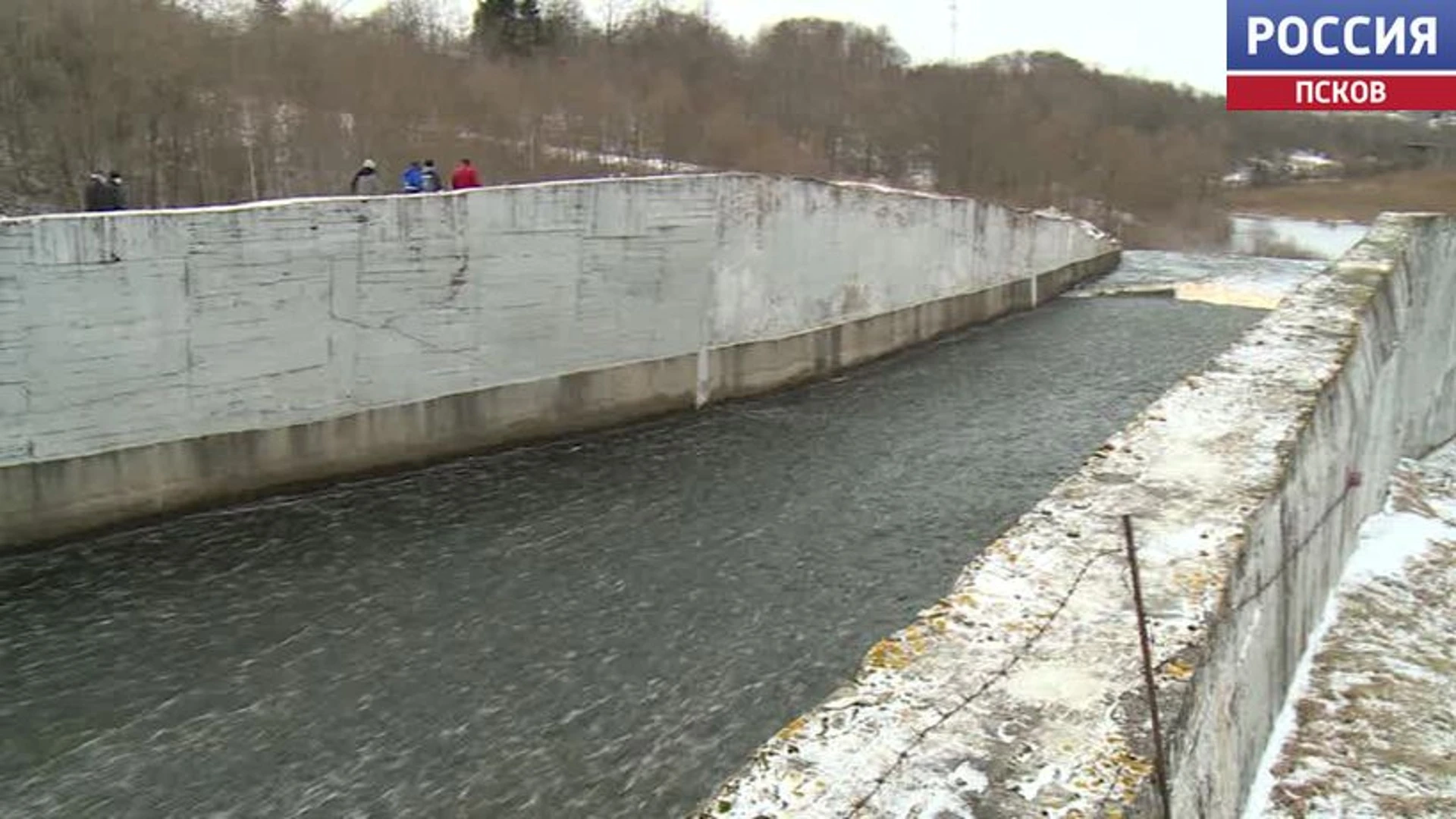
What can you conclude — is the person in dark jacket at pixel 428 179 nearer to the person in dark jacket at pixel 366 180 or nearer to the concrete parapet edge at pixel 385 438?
the person in dark jacket at pixel 366 180

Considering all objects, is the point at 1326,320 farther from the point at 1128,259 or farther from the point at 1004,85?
the point at 1004,85

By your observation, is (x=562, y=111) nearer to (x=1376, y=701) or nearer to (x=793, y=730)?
(x=1376, y=701)

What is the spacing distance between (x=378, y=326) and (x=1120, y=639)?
352 inches

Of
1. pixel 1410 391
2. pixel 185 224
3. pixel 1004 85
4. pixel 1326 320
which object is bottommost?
pixel 1410 391

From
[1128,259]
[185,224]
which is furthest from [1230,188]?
[185,224]

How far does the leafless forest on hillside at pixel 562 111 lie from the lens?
23.4 m

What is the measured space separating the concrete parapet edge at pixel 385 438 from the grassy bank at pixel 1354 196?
5046cm

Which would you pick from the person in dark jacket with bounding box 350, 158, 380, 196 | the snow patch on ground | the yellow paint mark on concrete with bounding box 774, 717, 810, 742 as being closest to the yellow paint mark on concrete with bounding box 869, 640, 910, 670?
the yellow paint mark on concrete with bounding box 774, 717, 810, 742

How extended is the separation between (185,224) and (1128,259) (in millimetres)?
28513

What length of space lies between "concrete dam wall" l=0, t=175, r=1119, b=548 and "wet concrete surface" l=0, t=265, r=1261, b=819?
49cm

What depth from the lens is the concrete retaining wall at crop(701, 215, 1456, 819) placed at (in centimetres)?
307

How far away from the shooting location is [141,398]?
9.78 m

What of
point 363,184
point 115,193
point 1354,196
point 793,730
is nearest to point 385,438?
point 115,193

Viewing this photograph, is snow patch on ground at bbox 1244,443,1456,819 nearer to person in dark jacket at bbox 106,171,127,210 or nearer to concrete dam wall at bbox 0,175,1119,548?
concrete dam wall at bbox 0,175,1119,548
